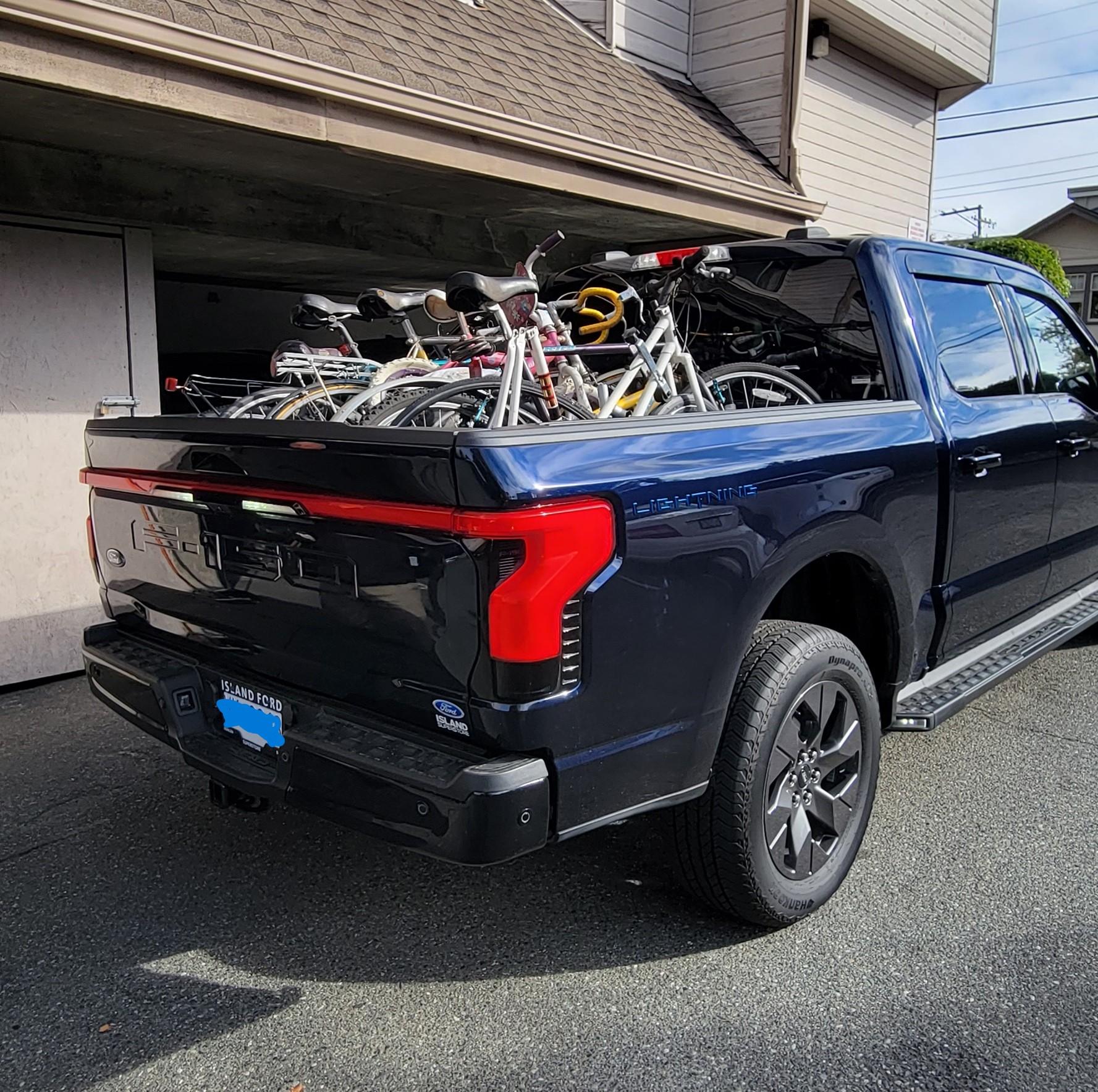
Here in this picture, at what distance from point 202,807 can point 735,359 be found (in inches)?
117

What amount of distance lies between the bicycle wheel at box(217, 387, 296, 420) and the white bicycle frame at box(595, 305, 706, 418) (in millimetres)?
1312

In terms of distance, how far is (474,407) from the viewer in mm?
3850

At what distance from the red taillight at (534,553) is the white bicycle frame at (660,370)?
5.05 ft

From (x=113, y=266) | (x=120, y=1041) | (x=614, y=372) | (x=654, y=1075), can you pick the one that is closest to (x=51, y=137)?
(x=113, y=266)

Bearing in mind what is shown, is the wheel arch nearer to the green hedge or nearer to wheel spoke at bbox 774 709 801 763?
wheel spoke at bbox 774 709 801 763

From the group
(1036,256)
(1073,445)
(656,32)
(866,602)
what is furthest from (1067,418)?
(1036,256)

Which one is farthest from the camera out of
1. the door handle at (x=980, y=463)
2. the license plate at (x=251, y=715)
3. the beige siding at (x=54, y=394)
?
the beige siding at (x=54, y=394)

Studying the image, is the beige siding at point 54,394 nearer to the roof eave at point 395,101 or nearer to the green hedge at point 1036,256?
the roof eave at point 395,101

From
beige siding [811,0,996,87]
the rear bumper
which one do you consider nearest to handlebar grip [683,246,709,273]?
the rear bumper

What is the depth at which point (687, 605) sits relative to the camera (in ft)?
7.80

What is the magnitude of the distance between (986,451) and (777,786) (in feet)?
5.36

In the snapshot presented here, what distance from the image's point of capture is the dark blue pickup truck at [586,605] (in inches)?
83.7

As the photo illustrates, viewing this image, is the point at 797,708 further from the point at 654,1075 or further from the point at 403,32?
the point at 403,32

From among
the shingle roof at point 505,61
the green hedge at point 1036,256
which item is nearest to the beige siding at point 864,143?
the shingle roof at point 505,61
